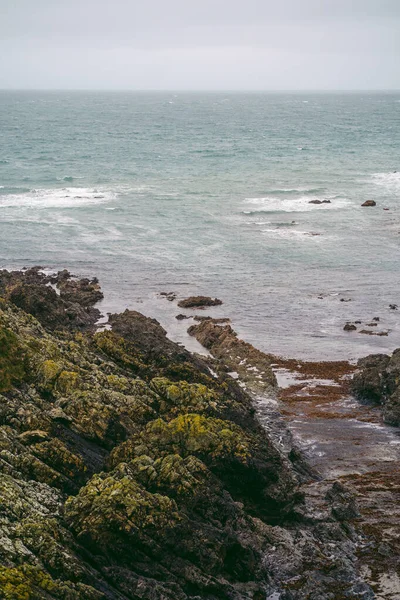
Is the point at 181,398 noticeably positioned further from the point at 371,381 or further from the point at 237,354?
the point at 237,354

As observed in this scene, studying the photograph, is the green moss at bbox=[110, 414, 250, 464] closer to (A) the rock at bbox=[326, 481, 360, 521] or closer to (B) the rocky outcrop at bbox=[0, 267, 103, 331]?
(A) the rock at bbox=[326, 481, 360, 521]

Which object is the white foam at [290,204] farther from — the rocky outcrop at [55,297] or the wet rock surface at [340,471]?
the wet rock surface at [340,471]

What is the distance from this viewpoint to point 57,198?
85.4m

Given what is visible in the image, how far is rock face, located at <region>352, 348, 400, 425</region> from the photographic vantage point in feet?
101

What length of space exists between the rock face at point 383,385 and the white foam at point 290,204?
45.0 m

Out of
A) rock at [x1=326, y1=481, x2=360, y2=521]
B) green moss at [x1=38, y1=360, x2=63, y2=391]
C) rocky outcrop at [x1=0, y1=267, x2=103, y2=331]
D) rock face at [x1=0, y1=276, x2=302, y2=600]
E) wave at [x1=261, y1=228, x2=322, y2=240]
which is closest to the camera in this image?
rock face at [x1=0, y1=276, x2=302, y2=600]

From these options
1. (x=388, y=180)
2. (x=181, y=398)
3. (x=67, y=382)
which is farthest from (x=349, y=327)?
(x=388, y=180)

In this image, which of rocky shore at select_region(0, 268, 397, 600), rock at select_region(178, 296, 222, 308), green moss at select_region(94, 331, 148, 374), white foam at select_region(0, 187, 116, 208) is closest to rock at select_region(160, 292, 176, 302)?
rock at select_region(178, 296, 222, 308)

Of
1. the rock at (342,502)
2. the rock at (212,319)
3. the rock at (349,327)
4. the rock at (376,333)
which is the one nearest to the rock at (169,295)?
the rock at (212,319)

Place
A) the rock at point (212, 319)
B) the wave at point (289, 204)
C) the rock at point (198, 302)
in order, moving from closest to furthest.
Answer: the rock at point (212, 319) < the rock at point (198, 302) < the wave at point (289, 204)

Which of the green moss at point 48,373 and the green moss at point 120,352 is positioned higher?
the green moss at point 48,373

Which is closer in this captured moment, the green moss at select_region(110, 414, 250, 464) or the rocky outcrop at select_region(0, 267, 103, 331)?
the green moss at select_region(110, 414, 250, 464)

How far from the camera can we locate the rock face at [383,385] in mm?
30797

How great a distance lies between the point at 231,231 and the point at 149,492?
52811mm
